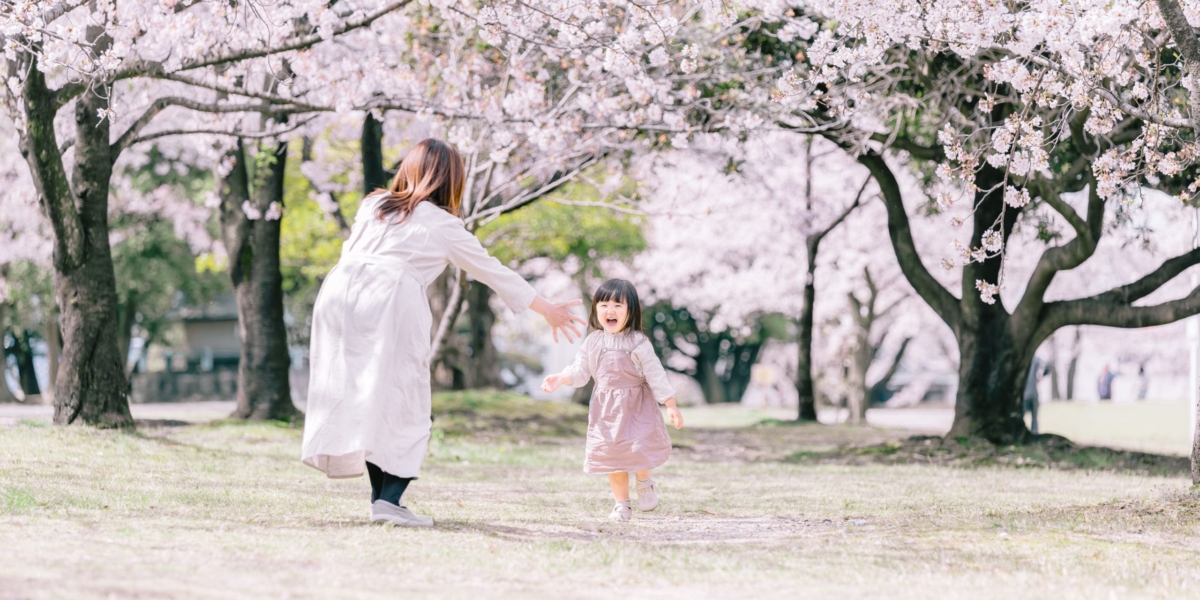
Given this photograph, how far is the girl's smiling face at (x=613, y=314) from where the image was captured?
6.58 m

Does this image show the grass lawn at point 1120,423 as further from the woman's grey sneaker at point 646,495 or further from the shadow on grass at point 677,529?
the woman's grey sneaker at point 646,495

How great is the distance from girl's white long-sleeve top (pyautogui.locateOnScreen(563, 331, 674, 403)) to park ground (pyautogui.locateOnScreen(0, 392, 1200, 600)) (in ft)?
2.47

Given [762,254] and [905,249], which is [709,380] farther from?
[905,249]

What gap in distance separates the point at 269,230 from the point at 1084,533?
1113cm

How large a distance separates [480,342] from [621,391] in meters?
18.4

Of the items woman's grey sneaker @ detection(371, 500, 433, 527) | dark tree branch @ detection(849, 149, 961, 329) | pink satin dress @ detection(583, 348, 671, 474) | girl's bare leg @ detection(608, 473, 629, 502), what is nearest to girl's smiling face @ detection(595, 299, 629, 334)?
pink satin dress @ detection(583, 348, 671, 474)

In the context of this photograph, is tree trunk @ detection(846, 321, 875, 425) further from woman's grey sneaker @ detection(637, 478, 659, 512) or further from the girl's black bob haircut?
the girl's black bob haircut

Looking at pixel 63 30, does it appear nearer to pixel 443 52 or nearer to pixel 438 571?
pixel 443 52

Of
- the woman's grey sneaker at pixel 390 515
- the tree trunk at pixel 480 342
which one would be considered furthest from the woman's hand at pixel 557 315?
the tree trunk at pixel 480 342

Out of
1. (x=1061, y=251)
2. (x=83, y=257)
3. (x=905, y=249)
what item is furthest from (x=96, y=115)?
(x=1061, y=251)

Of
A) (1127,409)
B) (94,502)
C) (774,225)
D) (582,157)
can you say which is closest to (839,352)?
(1127,409)

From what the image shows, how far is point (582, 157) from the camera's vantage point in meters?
14.4

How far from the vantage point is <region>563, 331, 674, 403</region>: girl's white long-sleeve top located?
6578 mm

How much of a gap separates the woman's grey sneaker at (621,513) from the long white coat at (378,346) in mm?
1506
